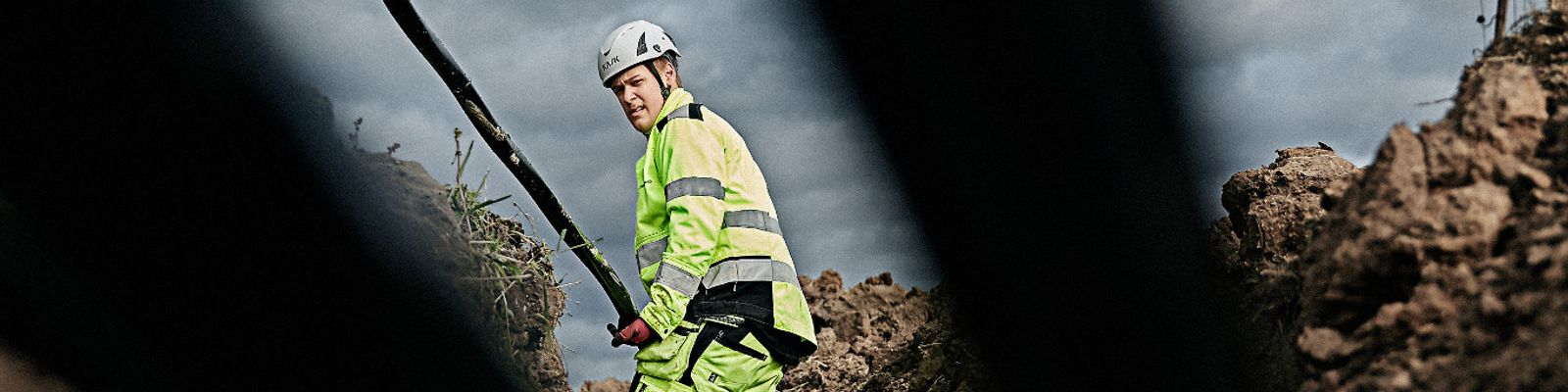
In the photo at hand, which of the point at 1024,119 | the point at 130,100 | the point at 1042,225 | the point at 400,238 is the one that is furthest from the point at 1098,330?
the point at 130,100

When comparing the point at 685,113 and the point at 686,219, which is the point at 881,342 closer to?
the point at 685,113

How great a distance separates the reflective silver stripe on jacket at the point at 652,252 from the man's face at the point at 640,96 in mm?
373

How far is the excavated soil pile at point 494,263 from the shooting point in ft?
12.6

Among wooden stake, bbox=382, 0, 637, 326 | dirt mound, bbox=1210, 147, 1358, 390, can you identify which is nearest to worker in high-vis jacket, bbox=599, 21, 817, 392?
wooden stake, bbox=382, 0, 637, 326

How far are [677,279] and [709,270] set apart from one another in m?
0.12

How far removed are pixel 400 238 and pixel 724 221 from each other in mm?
1137

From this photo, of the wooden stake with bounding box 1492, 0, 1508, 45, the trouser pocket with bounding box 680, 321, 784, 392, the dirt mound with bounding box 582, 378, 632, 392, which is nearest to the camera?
the wooden stake with bounding box 1492, 0, 1508, 45

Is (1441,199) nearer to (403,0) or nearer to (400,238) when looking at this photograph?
(403,0)

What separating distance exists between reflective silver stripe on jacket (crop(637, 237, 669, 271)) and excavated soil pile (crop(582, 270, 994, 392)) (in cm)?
182

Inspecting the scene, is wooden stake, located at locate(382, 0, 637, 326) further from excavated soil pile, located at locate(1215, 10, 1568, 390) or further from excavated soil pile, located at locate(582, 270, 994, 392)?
excavated soil pile, located at locate(1215, 10, 1568, 390)

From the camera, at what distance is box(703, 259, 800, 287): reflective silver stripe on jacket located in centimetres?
292

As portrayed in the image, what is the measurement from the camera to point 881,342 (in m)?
5.75

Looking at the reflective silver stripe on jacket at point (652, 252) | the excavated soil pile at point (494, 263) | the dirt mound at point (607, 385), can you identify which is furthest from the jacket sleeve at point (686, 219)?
the dirt mound at point (607, 385)

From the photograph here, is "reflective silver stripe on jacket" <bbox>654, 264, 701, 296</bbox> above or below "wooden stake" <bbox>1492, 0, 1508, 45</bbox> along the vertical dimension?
below
